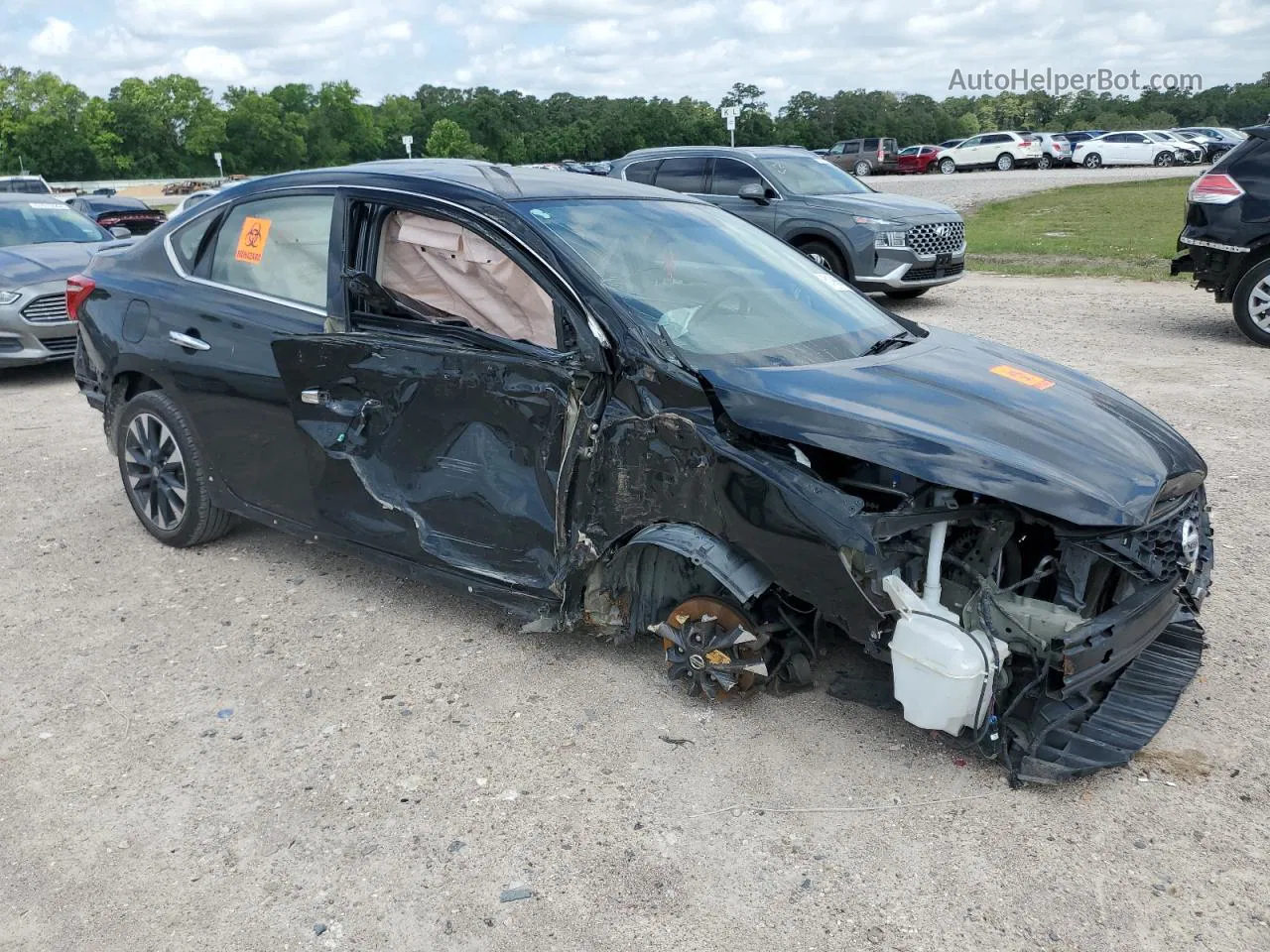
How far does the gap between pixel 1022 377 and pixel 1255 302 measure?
696cm

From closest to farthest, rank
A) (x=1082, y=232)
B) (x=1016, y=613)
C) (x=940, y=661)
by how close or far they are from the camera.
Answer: (x=940, y=661)
(x=1016, y=613)
(x=1082, y=232)

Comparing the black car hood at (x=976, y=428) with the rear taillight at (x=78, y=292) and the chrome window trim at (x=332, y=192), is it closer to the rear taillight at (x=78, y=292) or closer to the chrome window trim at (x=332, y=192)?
the chrome window trim at (x=332, y=192)

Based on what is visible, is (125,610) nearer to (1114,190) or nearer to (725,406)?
(725,406)

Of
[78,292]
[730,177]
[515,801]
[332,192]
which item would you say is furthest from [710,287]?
[730,177]

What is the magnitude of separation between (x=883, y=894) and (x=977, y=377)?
1753mm

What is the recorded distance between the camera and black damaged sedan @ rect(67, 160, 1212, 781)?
307cm

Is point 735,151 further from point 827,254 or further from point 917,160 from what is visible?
point 917,160

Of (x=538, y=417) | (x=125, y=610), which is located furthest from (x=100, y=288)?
(x=538, y=417)

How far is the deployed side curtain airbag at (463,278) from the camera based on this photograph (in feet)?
12.4

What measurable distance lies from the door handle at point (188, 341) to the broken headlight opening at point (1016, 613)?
270cm

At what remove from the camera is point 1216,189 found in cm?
920

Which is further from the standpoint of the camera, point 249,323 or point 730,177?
point 730,177

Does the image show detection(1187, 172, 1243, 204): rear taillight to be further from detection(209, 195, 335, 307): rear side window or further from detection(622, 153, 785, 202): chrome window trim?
detection(209, 195, 335, 307): rear side window

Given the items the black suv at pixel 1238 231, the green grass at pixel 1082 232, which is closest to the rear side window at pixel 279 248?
the black suv at pixel 1238 231
